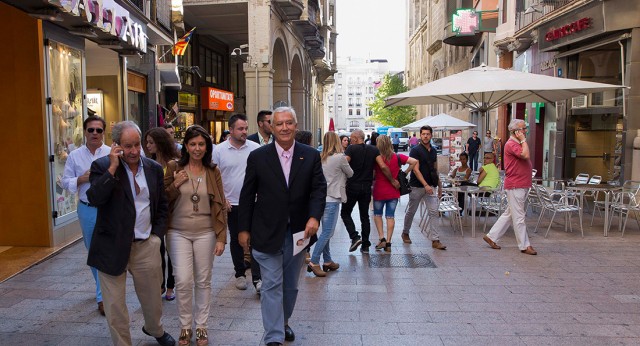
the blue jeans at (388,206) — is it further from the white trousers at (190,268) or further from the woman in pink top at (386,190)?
the white trousers at (190,268)

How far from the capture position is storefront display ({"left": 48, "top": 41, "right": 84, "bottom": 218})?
25.1 ft

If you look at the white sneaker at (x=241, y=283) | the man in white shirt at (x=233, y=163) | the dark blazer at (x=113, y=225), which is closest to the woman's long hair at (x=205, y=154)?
the dark blazer at (x=113, y=225)

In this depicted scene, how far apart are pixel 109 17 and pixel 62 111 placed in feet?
5.52

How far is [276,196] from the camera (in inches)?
156

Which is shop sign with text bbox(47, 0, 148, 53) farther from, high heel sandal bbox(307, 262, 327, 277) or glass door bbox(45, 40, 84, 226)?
high heel sandal bbox(307, 262, 327, 277)

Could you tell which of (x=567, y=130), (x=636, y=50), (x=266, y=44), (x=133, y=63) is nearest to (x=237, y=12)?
(x=266, y=44)

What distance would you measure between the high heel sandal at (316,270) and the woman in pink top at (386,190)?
1.54 m

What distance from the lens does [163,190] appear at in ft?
13.0

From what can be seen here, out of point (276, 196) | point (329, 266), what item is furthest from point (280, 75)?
point (276, 196)

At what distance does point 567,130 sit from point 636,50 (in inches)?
147

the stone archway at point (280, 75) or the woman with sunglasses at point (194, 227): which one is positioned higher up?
the stone archway at point (280, 75)

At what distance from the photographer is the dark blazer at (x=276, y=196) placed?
3965 millimetres

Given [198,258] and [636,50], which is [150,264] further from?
[636,50]

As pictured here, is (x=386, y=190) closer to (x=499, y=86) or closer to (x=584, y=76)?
(x=499, y=86)
